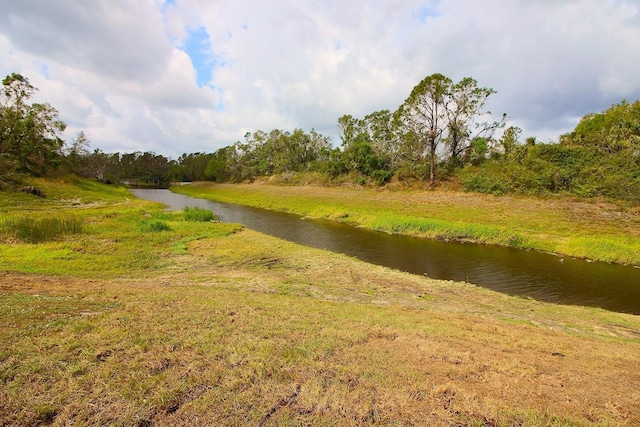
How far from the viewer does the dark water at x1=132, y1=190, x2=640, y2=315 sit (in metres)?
12.4

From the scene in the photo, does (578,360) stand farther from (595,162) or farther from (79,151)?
(79,151)

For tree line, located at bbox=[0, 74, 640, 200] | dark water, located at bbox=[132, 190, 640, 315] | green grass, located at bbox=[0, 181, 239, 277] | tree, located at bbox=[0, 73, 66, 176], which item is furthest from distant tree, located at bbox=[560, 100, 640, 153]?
tree, located at bbox=[0, 73, 66, 176]

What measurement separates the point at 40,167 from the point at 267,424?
59308mm

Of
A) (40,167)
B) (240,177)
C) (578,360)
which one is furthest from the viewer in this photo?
(240,177)

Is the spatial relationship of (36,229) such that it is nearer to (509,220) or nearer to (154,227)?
(154,227)

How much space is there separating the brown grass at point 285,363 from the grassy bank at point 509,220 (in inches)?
491

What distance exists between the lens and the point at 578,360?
17.5 ft

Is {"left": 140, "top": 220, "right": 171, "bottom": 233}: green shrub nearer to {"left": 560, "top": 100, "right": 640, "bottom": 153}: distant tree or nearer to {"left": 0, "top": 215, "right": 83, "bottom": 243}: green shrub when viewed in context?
{"left": 0, "top": 215, "right": 83, "bottom": 243}: green shrub

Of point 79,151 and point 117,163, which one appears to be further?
point 117,163

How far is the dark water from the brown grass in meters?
4.74

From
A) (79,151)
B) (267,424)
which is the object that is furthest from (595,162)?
(79,151)

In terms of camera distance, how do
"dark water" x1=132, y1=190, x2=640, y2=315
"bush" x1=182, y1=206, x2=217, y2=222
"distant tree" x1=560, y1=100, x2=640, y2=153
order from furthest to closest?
"distant tree" x1=560, y1=100, x2=640, y2=153 → "bush" x1=182, y1=206, x2=217, y2=222 → "dark water" x1=132, y1=190, x2=640, y2=315

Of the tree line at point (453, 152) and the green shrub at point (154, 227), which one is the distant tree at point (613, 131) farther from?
the green shrub at point (154, 227)

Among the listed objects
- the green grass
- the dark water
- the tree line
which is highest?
the tree line
